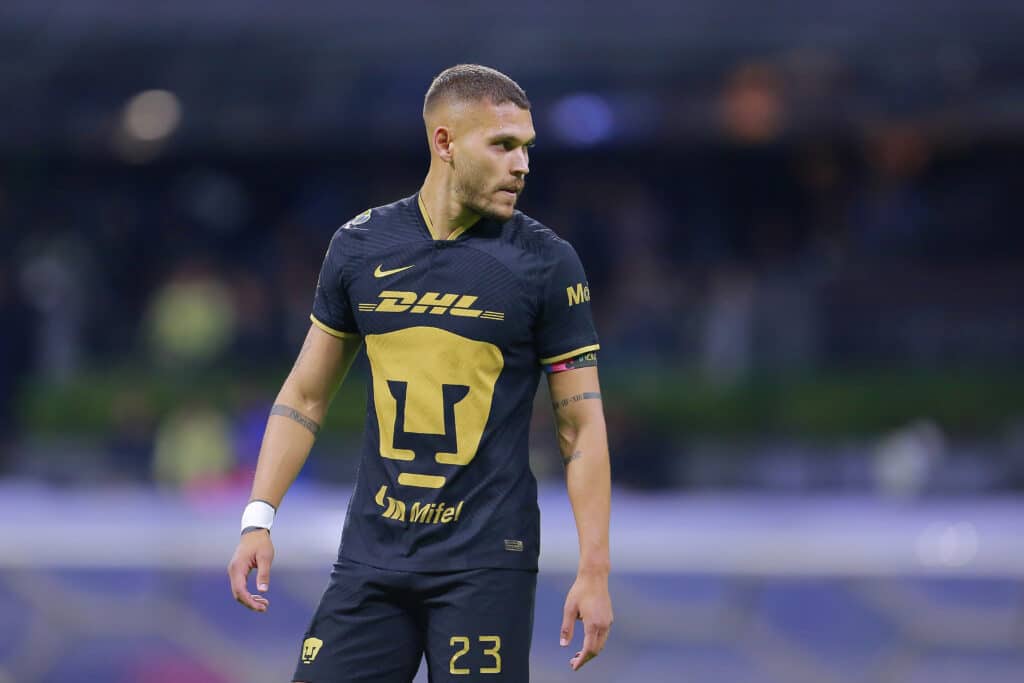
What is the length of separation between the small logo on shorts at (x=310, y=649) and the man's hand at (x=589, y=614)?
23.6 inches

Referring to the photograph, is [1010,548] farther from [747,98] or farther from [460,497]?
[747,98]

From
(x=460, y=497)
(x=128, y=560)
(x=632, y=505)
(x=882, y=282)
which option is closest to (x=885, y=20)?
(x=882, y=282)

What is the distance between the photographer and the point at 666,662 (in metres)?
5.76

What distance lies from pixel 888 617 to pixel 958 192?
822 cm

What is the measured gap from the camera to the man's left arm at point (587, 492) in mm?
3662

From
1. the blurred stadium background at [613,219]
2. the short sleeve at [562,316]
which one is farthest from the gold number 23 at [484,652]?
the blurred stadium background at [613,219]

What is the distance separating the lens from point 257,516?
13.0 ft

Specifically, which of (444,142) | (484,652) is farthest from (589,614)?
(444,142)

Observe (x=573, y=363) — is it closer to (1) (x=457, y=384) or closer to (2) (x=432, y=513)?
(1) (x=457, y=384)

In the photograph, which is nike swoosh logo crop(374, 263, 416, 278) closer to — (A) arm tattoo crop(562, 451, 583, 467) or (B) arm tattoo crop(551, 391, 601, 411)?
(B) arm tattoo crop(551, 391, 601, 411)

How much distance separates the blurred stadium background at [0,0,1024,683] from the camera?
11.7 metres

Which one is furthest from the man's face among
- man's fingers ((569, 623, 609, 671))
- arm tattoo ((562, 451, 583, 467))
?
man's fingers ((569, 623, 609, 671))

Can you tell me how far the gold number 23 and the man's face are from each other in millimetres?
1011

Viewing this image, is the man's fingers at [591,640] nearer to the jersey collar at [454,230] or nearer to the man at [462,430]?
the man at [462,430]
